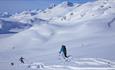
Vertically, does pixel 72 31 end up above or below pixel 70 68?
above

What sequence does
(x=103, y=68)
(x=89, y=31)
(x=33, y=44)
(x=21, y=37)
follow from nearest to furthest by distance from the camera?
(x=103, y=68)
(x=33, y=44)
(x=89, y=31)
(x=21, y=37)

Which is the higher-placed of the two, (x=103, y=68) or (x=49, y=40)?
(x=49, y=40)

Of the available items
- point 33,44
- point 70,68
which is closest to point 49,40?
point 33,44

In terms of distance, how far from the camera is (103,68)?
1548 cm

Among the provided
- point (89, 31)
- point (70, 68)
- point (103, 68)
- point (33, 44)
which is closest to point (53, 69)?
point (70, 68)

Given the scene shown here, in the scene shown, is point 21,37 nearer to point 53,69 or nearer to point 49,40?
point 49,40

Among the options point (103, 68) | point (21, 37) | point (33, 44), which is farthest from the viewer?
point (21, 37)

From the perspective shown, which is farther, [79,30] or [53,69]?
[79,30]

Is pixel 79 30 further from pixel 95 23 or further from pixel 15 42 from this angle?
pixel 15 42

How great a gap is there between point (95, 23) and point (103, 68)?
177 feet

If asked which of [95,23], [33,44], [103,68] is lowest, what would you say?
[103,68]

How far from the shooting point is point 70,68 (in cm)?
1627

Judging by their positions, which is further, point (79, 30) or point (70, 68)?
point (79, 30)

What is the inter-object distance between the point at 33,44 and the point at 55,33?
369 inches
